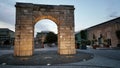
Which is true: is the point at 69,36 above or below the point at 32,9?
below

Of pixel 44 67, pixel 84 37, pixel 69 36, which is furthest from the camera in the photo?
pixel 84 37

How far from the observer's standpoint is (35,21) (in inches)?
688

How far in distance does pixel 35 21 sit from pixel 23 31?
2.12 metres

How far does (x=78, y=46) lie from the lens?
35125mm

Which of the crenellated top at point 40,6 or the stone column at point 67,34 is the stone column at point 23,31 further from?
the stone column at point 67,34

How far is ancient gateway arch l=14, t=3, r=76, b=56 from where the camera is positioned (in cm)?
1638

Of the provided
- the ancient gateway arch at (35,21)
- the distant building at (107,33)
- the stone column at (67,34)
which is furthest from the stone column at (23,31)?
the distant building at (107,33)

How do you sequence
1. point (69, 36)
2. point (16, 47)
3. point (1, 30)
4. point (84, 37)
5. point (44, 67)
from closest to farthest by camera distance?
point (44, 67) → point (16, 47) → point (69, 36) → point (84, 37) → point (1, 30)

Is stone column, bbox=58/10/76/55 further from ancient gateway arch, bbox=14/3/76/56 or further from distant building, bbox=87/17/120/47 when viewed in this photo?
distant building, bbox=87/17/120/47

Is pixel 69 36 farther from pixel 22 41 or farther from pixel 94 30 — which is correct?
pixel 94 30

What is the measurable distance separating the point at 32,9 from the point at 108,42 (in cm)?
3596

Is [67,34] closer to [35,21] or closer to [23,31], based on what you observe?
[35,21]

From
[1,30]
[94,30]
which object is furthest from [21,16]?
[1,30]

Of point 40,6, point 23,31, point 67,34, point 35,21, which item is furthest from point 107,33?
point 23,31
